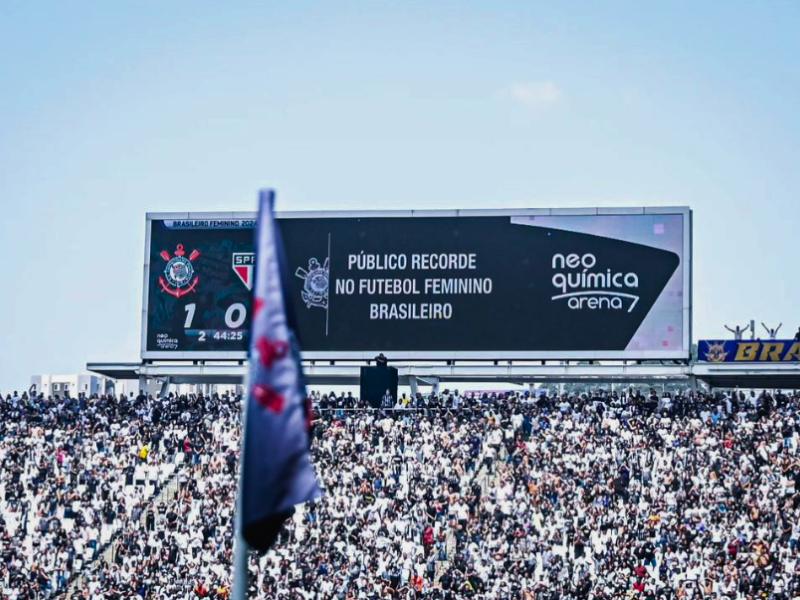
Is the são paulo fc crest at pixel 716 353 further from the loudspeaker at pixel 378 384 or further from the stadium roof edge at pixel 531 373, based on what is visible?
the loudspeaker at pixel 378 384

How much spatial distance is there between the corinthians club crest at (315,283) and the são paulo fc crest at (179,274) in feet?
12.6

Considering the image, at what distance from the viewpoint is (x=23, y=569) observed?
125 ft

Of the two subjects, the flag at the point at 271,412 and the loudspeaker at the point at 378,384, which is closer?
the flag at the point at 271,412

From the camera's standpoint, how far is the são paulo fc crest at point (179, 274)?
158 ft

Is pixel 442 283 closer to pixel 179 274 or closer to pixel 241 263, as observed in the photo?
pixel 241 263

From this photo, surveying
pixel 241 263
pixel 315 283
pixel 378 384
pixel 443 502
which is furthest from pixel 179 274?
pixel 443 502

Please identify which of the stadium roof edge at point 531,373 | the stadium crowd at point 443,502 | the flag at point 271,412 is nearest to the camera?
the flag at point 271,412

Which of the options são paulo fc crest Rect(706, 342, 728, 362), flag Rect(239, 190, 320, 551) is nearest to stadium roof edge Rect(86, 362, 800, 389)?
são paulo fc crest Rect(706, 342, 728, 362)

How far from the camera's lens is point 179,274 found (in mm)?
48188

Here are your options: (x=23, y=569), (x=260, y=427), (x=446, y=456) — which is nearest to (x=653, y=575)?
(x=446, y=456)

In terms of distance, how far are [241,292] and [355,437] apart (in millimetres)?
7772

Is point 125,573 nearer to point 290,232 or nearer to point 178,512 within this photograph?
point 178,512

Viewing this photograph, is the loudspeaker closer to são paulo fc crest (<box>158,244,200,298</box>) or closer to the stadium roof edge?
the stadium roof edge

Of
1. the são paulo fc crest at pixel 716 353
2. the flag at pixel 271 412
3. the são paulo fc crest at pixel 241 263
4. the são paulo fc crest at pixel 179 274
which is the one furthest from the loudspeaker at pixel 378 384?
the flag at pixel 271 412
